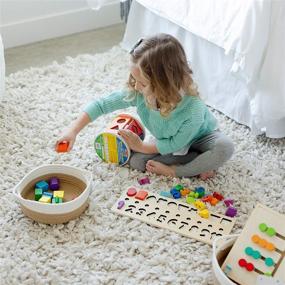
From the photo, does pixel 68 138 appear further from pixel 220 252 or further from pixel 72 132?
pixel 220 252

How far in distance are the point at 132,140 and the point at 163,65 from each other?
279mm

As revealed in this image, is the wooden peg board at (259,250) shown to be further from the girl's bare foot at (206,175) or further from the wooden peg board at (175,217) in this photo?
the girl's bare foot at (206,175)

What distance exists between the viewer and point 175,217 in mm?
1419

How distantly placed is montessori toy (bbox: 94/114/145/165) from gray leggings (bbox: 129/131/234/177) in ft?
0.12

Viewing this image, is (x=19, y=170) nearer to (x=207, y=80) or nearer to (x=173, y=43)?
(x=173, y=43)

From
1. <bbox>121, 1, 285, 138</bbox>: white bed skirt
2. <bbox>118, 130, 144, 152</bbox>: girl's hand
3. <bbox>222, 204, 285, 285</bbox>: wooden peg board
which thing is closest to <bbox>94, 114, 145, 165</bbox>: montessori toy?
<bbox>118, 130, 144, 152</bbox>: girl's hand

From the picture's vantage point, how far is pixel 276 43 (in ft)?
5.06

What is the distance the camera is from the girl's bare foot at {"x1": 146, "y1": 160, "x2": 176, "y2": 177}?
→ 5.12ft

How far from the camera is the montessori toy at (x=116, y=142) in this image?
1.57 metres

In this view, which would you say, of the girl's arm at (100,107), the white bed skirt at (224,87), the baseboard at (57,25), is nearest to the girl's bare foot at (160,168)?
the girl's arm at (100,107)

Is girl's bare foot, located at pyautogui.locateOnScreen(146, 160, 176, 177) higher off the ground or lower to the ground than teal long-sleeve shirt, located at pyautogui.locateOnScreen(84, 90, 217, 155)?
lower

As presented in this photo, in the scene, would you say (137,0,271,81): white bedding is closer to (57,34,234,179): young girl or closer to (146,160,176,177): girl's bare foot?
(57,34,234,179): young girl

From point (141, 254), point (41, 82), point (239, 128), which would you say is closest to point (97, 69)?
point (41, 82)

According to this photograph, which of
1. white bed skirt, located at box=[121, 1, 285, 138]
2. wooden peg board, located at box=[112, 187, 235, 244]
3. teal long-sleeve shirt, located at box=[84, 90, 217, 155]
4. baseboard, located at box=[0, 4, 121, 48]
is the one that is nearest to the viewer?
wooden peg board, located at box=[112, 187, 235, 244]
